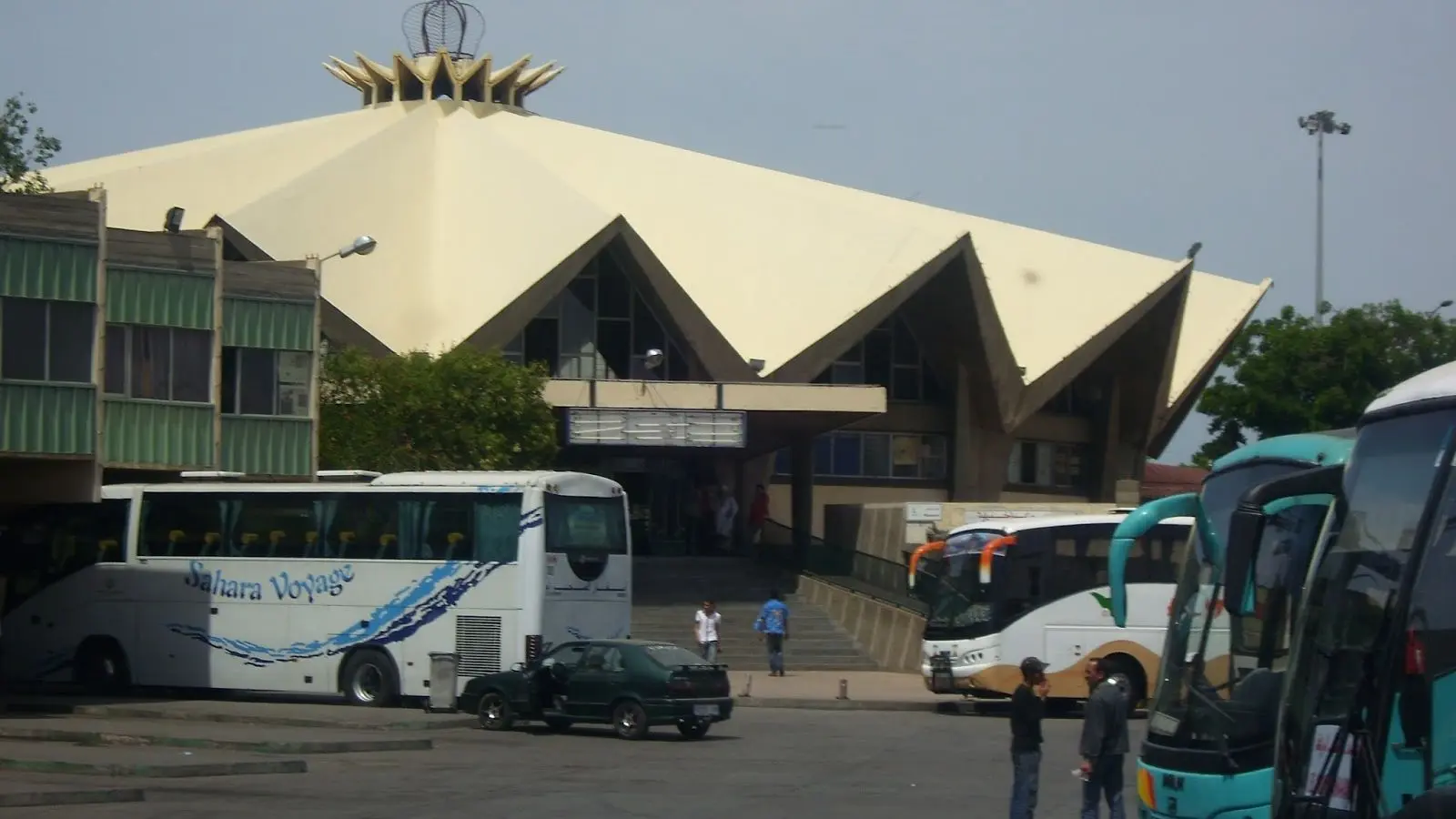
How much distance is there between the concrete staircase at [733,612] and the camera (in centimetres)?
3441

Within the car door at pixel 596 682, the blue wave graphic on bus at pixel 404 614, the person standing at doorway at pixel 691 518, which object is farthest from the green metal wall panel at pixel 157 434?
the person standing at doorway at pixel 691 518

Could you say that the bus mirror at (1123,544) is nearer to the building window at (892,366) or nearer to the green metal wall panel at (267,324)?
the green metal wall panel at (267,324)

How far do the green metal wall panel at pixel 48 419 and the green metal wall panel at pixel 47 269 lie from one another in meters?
1.13

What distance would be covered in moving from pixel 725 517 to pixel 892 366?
805cm

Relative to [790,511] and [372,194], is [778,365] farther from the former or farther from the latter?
[372,194]

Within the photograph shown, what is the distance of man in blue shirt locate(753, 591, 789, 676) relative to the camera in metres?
30.7

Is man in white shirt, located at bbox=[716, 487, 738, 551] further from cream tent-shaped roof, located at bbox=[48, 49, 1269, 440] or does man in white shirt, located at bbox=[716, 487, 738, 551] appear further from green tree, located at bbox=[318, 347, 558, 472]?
green tree, located at bbox=[318, 347, 558, 472]

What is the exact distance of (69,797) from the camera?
13.5 m

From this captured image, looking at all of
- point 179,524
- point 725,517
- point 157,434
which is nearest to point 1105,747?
point 179,524

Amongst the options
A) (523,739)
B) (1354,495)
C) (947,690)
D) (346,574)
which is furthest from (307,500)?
(1354,495)

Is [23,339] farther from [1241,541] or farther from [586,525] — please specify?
[1241,541]

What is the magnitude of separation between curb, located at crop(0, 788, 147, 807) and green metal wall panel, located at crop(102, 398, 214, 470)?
38.6 feet

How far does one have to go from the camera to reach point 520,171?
46625 mm

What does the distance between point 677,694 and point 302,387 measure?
473 inches
